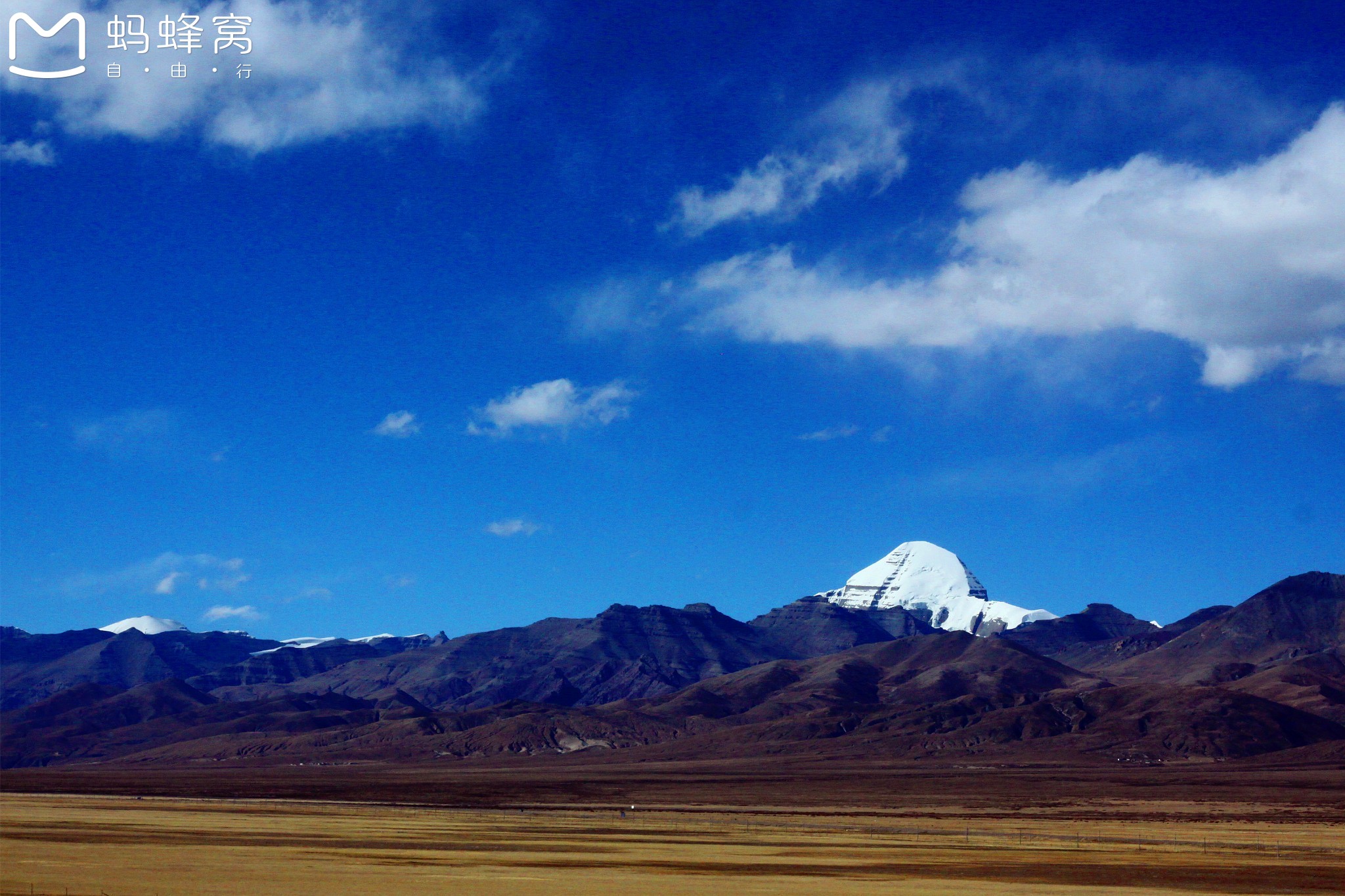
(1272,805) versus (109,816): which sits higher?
(109,816)

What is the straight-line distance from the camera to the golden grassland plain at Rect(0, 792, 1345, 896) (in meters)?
61.0

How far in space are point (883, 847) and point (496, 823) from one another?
135 feet

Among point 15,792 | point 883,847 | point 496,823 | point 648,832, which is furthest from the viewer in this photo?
point 15,792

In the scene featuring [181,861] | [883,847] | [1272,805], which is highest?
[181,861]

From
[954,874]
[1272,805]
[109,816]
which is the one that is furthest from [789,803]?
[954,874]

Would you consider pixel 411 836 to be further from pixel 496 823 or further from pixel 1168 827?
pixel 1168 827

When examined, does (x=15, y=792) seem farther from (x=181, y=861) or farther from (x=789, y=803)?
(x=181, y=861)

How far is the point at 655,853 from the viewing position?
8069 centimetres

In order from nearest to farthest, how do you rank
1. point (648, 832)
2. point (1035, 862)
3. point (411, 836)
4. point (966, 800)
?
point (1035, 862) < point (411, 836) < point (648, 832) < point (966, 800)

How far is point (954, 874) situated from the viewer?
224 ft

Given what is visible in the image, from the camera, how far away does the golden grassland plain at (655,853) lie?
2403 inches

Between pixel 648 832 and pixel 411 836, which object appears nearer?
pixel 411 836

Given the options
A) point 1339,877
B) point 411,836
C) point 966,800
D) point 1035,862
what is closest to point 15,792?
point 411,836

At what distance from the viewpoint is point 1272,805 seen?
519 ft
